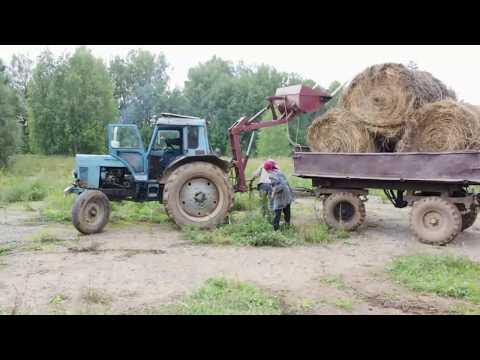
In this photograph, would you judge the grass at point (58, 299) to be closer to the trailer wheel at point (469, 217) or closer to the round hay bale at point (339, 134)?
the round hay bale at point (339, 134)

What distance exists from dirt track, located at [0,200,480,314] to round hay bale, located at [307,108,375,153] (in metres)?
1.67

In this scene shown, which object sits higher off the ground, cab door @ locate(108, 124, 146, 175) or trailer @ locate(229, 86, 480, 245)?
cab door @ locate(108, 124, 146, 175)

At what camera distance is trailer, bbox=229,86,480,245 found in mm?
8133

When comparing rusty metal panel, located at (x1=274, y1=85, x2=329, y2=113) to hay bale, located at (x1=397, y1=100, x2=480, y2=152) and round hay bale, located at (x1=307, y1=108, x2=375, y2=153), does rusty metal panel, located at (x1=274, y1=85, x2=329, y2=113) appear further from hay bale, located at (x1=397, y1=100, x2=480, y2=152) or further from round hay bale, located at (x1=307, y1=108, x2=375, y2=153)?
hay bale, located at (x1=397, y1=100, x2=480, y2=152)

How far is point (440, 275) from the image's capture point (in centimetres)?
609

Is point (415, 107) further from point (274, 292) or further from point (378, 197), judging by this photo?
point (378, 197)

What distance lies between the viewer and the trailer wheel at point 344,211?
9398mm

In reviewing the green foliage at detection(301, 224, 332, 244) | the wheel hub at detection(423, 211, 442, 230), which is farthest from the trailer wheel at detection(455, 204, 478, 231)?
the green foliage at detection(301, 224, 332, 244)

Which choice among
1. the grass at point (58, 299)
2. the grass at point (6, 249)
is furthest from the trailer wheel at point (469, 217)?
the grass at point (6, 249)

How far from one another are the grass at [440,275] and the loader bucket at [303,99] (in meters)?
4.09

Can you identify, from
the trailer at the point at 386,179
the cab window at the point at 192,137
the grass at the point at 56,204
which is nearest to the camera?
the trailer at the point at 386,179

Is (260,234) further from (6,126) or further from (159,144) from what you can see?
(6,126)

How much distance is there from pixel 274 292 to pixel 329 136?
468 centimetres

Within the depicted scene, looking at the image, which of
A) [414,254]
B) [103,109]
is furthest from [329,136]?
[103,109]
